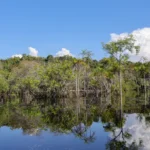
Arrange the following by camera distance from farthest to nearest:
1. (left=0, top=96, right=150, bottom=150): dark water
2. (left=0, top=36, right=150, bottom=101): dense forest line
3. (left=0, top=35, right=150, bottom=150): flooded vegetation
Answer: (left=0, top=36, right=150, bottom=101): dense forest line → (left=0, top=35, right=150, bottom=150): flooded vegetation → (left=0, top=96, right=150, bottom=150): dark water

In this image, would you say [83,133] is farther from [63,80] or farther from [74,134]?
[63,80]

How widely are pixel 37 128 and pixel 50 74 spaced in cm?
3576

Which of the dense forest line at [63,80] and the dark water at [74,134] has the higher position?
the dense forest line at [63,80]

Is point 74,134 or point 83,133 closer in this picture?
point 74,134

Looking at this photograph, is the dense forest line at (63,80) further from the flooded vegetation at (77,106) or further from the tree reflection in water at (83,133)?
the tree reflection in water at (83,133)

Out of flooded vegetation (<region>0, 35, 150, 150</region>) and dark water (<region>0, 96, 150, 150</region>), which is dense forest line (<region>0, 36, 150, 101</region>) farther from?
dark water (<region>0, 96, 150, 150</region>)

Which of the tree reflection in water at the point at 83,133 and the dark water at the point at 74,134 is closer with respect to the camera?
the dark water at the point at 74,134

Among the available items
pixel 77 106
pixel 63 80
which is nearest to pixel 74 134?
pixel 77 106

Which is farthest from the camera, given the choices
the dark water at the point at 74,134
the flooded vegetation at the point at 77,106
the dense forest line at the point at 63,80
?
the dense forest line at the point at 63,80

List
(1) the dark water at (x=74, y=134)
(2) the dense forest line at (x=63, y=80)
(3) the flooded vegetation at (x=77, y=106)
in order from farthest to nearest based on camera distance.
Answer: (2) the dense forest line at (x=63, y=80)
(3) the flooded vegetation at (x=77, y=106)
(1) the dark water at (x=74, y=134)

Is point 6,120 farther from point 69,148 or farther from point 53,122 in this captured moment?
point 69,148

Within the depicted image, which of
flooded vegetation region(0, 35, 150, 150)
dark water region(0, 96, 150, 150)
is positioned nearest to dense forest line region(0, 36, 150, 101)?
flooded vegetation region(0, 35, 150, 150)

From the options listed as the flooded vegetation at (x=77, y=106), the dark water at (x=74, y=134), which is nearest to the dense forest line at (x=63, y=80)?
the flooded vegetation at (x=77, y=106)

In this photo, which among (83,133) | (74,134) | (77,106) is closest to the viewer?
(74,134)
